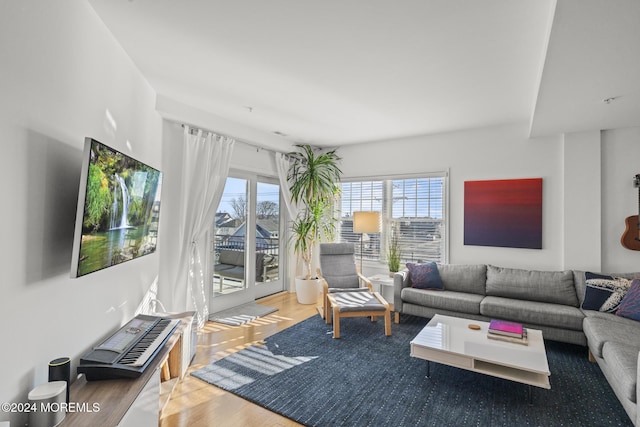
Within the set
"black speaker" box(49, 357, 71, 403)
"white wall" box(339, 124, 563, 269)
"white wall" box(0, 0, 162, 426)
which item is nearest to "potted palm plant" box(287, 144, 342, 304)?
"white wall" box(339, 124, 563, 269)

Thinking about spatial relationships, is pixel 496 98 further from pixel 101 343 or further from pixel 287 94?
Answer: pixel 101 343

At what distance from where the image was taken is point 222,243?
464 centimetres

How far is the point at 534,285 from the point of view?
3873mm

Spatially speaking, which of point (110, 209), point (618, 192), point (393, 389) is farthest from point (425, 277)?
point (110, 209)

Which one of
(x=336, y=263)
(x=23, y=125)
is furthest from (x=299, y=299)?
(x=23, y=125)

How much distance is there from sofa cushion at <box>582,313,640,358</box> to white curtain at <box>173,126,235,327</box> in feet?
13.0

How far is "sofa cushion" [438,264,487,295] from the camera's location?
426 cm

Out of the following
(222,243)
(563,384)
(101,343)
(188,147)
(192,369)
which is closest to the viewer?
(101,343)

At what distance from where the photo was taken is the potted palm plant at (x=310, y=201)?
17.5ft

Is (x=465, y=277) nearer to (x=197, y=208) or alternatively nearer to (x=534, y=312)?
(x=534, y=312)

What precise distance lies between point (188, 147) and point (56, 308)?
2509 millimetres

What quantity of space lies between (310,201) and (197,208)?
1.91 metres

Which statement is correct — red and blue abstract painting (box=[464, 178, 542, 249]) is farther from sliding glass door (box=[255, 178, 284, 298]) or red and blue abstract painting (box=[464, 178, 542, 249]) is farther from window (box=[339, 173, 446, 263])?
sliding glass door (box=[255, 178, 284, 298])

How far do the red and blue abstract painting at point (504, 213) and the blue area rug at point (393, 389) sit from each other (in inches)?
54.4
